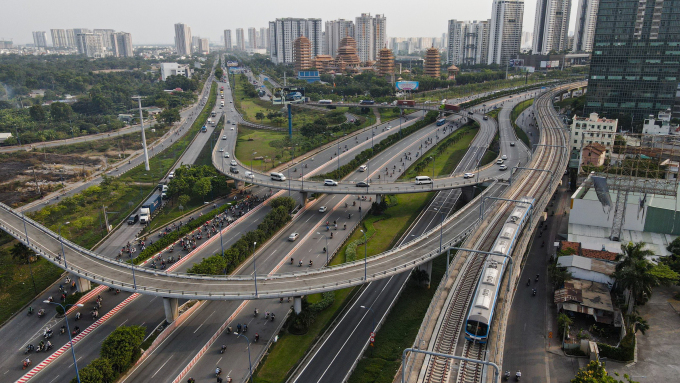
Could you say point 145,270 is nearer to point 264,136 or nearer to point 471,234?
point 471,234

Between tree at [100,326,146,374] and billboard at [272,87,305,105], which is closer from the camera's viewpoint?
tree at [100,326,146,374]

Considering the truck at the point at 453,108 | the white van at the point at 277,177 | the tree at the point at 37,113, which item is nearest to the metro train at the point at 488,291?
the white van at the point at 277,177

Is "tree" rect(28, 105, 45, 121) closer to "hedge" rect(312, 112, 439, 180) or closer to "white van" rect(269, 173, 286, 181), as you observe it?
"white van" rect(269, 173, 286, 181)

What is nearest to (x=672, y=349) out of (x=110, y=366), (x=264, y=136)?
(x=110, y=366)

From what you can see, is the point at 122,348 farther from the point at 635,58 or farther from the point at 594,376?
the point at 635,58

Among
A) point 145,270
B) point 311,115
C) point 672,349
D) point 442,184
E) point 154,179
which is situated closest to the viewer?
point 672,349

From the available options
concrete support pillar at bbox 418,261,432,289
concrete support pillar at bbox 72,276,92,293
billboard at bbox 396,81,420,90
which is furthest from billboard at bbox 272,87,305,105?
concrete support pillar at bbox 418,261,432,289
